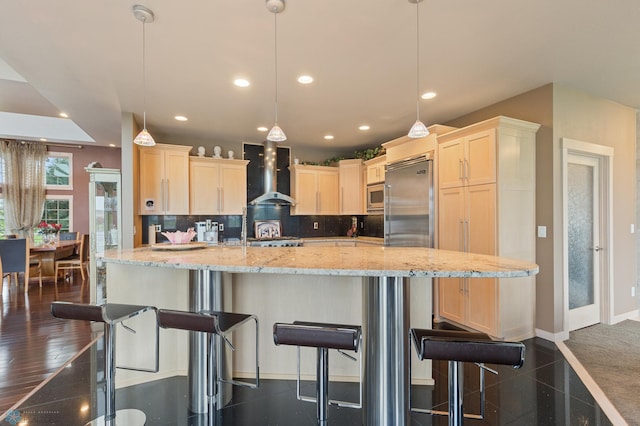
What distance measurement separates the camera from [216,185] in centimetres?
514

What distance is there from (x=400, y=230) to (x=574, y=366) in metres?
2.22

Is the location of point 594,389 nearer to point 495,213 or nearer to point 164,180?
point 495,213

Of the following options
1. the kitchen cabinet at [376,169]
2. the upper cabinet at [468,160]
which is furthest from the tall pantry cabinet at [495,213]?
the kitchen cabinet at [376,169]

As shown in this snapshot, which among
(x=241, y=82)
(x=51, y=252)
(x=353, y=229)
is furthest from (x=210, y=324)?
(x=51, y=252)

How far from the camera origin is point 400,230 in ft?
14.2

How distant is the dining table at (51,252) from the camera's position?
570cm

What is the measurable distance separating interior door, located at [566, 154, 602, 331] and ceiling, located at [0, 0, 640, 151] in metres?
0.91

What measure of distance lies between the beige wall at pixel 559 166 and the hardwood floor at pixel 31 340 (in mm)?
4693

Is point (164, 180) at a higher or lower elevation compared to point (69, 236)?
higher

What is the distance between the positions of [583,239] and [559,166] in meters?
1.04

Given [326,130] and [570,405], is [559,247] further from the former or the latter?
[326,130]

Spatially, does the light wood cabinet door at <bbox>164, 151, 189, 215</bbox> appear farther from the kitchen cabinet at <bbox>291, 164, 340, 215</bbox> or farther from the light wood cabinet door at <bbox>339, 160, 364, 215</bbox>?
the light wood cabinet door at <bbox>339, 160, 364, 215</bbox>

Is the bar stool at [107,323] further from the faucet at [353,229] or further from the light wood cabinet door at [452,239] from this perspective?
the faucet at [353,229]

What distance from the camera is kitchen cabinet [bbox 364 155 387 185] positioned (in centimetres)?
515
